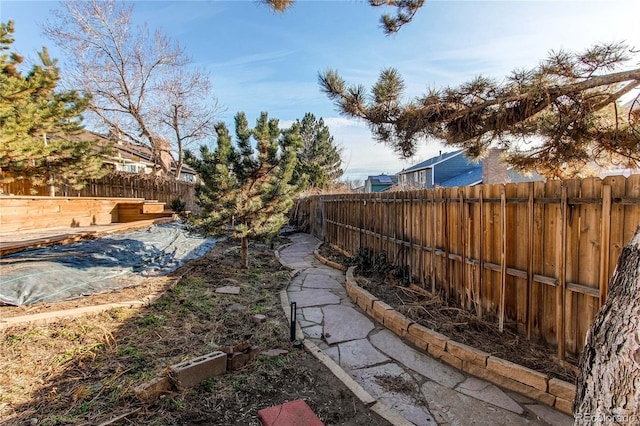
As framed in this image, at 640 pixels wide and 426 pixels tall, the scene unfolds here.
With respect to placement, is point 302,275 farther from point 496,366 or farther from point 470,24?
point 470,24

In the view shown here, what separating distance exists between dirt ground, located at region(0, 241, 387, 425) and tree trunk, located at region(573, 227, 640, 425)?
5.44 feet

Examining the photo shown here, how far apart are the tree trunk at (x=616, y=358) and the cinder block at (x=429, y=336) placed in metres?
2.35

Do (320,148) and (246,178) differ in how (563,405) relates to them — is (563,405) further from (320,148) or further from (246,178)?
(320,148)

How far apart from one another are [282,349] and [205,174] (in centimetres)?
351

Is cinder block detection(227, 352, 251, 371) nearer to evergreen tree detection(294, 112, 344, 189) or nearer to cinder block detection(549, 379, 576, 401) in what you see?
cinder block detection(549, 379, 576, 401)

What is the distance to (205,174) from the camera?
5480 millimetres

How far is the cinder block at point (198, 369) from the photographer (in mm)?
2490

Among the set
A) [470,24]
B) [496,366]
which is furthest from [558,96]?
[496,366]

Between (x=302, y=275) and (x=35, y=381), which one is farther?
(x=302, y=275)

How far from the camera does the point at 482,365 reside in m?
2.87

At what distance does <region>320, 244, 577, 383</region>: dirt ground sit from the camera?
2762 mm

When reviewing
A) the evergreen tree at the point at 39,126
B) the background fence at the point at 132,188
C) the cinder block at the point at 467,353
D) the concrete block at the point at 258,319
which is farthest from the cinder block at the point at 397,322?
the background fence at the point at 132,188

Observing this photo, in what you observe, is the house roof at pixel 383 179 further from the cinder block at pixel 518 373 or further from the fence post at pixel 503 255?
the cinder block at pixel 518 373

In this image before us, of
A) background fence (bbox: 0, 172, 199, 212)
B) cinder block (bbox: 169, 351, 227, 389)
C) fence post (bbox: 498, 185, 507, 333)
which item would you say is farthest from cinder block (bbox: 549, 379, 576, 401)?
background fence (bbox: 0, 172, 199, 212)
